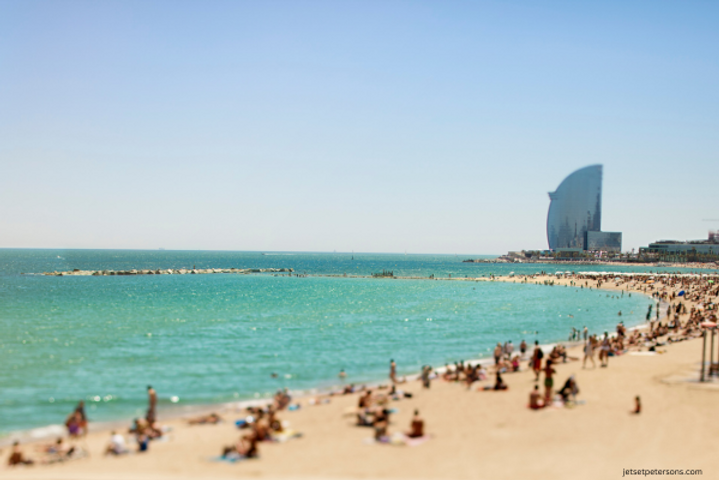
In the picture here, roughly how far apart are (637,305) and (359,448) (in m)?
46.6

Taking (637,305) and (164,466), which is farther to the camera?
(637,305)

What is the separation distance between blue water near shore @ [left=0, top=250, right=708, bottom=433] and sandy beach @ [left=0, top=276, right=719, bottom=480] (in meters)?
3.45

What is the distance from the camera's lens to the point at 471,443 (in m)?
11.5

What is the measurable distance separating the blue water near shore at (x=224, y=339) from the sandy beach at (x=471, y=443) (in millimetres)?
3453

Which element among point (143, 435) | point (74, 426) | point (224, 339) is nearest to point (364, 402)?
point (143, 435)

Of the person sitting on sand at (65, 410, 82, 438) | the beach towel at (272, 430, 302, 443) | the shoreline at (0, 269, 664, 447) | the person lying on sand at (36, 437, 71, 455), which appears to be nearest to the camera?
the person lying on sand at (36, 437, 71, 455)

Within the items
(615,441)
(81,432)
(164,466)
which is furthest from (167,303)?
(615,441)

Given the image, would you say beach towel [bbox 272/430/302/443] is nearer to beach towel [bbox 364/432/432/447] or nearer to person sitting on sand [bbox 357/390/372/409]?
beach towel [bbox 364/432/432/447]

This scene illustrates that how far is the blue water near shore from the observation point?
17906 mm

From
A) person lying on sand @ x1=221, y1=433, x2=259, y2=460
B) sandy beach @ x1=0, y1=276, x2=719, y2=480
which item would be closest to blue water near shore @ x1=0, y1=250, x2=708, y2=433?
sandy beach @ x1=0, y1=276, x2=719, y2=480

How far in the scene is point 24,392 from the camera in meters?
A: 17.5

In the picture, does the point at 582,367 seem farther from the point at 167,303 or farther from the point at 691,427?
the point at 167,303

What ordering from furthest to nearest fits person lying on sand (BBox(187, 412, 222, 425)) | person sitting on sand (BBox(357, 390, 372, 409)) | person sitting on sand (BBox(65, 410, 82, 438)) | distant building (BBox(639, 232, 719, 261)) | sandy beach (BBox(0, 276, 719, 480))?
distant building (BBox(639, 232, 719, 261)), person sitting on sand (BBox(357, 390, 372, 409)), person lying on sand (BBox(187, 412, 222, 425)), person sitting on sand (BBox(65, 410, 82, 438)), sandy beach (BBox(0, 276, 719, 480))

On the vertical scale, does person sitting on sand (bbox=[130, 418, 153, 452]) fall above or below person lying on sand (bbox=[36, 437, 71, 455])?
above
